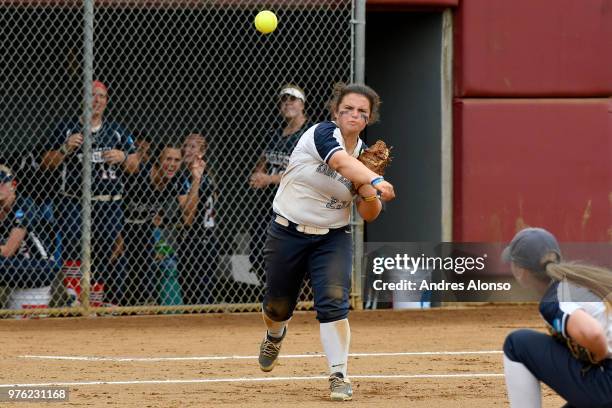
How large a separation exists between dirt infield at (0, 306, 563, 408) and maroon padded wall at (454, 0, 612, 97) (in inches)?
82.4

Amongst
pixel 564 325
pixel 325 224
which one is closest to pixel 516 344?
pixel 564 325

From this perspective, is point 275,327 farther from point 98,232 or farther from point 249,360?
point 98,232

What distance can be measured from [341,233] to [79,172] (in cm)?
414

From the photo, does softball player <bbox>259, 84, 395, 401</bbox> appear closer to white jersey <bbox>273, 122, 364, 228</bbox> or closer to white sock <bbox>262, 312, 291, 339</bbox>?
white jersey <bbox>273, 122, 364, 228</bbox>

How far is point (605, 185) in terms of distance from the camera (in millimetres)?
11523

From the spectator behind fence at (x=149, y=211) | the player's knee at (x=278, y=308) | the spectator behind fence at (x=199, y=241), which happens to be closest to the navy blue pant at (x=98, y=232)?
the spectator behind fence at (x=149, y=211)

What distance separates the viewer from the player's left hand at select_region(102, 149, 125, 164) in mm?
10430

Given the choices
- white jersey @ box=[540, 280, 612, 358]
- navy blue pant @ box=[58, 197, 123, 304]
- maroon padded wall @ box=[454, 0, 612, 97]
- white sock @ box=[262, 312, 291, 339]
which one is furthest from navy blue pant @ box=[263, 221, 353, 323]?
maroon padded wall @ box=[454, 0, 612, 97]

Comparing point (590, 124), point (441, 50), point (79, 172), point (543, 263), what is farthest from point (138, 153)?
point (543, 263)

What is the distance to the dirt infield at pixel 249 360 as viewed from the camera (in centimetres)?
682

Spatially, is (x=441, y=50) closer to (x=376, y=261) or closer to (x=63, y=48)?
(x=376, y=261)

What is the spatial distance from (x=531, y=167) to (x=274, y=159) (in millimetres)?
2423

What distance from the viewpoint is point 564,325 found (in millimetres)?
4633

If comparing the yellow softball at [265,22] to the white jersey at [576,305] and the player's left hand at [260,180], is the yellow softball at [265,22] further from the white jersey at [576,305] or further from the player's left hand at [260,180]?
the white jersey at [576,305]
